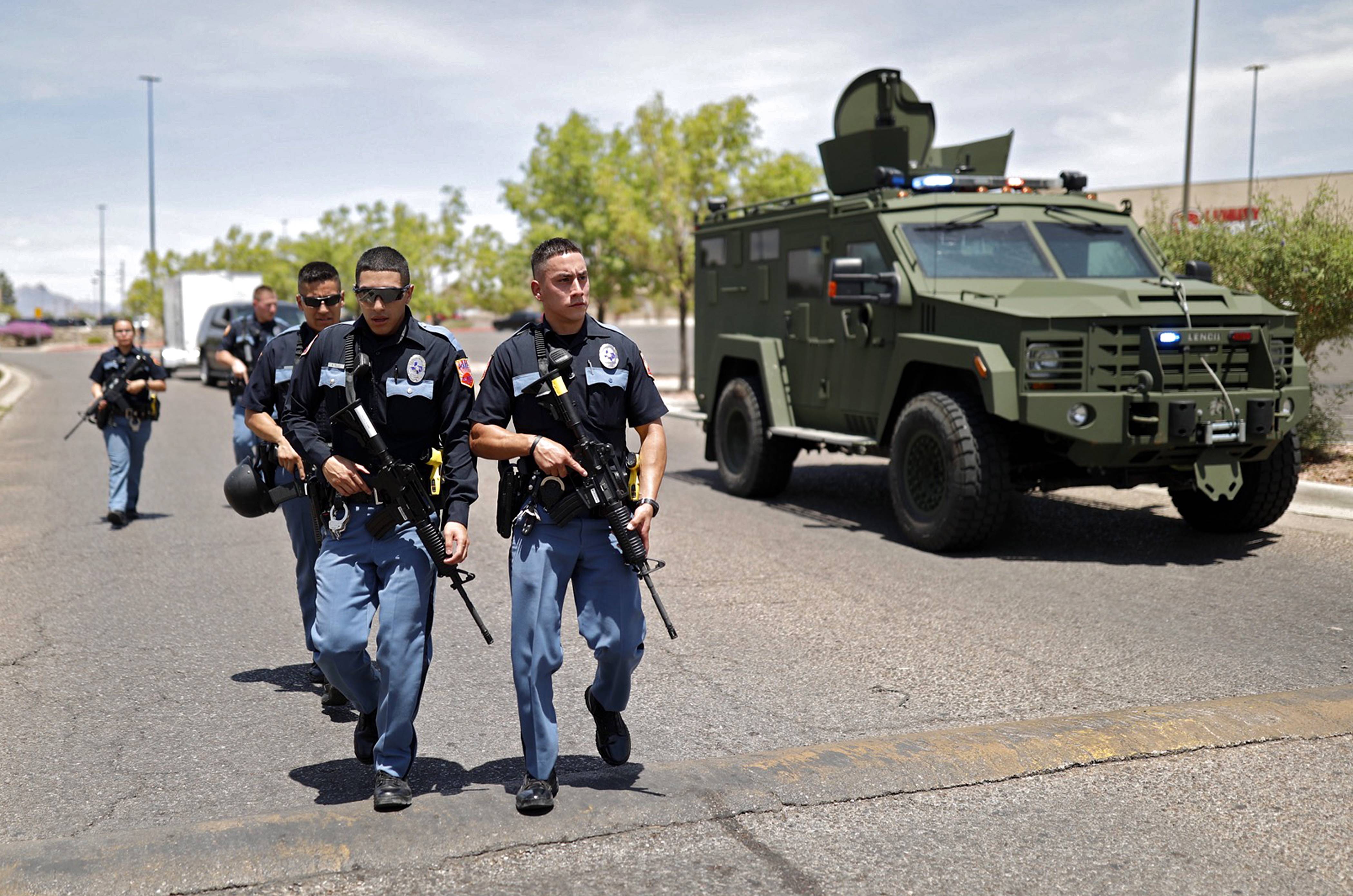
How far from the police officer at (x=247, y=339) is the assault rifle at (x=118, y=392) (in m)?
2.22

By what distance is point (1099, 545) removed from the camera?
8.69 meters

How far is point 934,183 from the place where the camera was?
31.9ft

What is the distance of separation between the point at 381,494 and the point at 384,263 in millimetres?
723

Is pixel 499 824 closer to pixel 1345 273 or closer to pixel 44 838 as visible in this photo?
pixel 44 838

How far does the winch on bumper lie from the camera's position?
7746mm

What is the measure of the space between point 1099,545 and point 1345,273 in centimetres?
421

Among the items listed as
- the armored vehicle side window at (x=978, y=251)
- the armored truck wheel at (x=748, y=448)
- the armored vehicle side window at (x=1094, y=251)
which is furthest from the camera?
the armored truck wheel at (x=748, y=448)

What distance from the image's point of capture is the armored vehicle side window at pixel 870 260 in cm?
913

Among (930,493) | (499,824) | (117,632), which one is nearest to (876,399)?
(930,493)

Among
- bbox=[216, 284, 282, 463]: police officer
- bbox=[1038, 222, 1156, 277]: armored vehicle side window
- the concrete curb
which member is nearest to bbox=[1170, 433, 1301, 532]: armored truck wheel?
bbox=[1038, 222, 1156, 277]: armored vehicle side window

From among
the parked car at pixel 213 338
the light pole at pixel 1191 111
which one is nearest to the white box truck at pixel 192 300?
the parked car at pixel 213 338

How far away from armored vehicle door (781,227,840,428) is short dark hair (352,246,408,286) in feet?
20.3

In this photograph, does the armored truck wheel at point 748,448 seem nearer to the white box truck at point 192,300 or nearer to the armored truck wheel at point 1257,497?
the armored truck wheel at point 1257,497

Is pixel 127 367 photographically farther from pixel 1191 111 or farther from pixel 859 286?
pixel 1191 111
